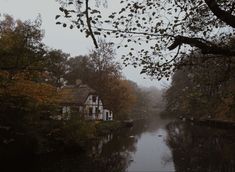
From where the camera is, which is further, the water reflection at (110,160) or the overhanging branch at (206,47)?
the water reflection at (110,160)

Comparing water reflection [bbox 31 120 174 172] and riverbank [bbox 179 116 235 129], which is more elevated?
riverbank [bbox 179 116 235 129]

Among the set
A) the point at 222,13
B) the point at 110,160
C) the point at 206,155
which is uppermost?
the point at 222,13

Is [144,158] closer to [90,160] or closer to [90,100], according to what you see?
[90,160]

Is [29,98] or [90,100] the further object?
[90,100]

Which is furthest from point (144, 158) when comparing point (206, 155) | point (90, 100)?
Result: point (90, 100)

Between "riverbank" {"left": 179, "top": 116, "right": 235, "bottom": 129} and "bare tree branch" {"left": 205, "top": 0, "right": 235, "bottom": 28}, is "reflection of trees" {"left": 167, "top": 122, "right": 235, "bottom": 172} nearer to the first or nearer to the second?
"riverbank" {"left": 179, "top": 116, "right": 235, "bottom": 129}

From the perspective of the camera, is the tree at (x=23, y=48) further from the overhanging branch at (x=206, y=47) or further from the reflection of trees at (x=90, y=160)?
the overhanging branch at (x=206, y=47)

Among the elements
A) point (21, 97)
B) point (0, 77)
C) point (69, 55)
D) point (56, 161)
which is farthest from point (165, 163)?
point (69, 55)

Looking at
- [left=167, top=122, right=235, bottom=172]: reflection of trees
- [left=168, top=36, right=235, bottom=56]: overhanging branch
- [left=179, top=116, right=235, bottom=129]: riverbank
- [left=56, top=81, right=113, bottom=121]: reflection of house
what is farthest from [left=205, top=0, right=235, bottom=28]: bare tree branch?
[left=56, top=81, right=113, bottom=121]: reflection of house

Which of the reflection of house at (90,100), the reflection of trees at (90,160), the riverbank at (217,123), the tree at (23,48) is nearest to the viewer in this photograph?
the tree at (23,48)

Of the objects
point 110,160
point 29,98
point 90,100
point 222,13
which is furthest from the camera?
point 90,100

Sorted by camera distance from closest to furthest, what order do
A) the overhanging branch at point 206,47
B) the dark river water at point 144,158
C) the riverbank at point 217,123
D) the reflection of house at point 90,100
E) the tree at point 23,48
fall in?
the overhanging branch at point 206,47 → the tree at point 23,48 → the dark river water at point 144,158 → the riverbank at point 217,123 → the reflection of house at point 90,100

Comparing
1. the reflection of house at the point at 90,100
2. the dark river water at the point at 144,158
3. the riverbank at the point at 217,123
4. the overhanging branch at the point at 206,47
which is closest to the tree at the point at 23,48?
the dark river water at the point at 144,158

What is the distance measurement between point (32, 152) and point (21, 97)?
5.22m
